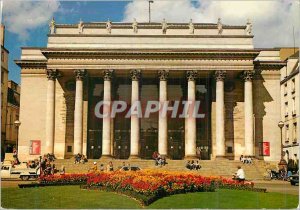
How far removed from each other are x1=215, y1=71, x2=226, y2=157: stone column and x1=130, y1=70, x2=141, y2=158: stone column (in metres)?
9.51

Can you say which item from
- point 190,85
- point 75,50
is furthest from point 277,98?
point 75,50

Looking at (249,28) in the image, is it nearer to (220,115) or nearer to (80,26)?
(220,115)

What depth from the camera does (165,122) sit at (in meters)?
58.4

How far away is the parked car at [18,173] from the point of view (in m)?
41.5


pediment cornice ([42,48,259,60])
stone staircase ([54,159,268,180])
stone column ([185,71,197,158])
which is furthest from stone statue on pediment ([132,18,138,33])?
stone staircase ([54,159,268,180])

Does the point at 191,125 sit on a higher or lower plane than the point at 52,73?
lower

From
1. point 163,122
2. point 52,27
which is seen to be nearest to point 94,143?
point 163,122

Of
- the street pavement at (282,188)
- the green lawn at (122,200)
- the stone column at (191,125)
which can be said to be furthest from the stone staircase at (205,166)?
the green lawn at (122,200)

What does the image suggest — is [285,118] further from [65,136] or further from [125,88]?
[65,136]

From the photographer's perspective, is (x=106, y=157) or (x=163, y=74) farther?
(x=163, y=74)

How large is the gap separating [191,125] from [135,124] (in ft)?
22.0

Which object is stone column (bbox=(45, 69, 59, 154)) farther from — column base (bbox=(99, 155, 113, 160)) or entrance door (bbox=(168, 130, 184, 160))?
entrance door (bbox=(168, 130, 184, 160))

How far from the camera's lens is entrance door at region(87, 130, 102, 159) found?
6214cm

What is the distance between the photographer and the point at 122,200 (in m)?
23.9
